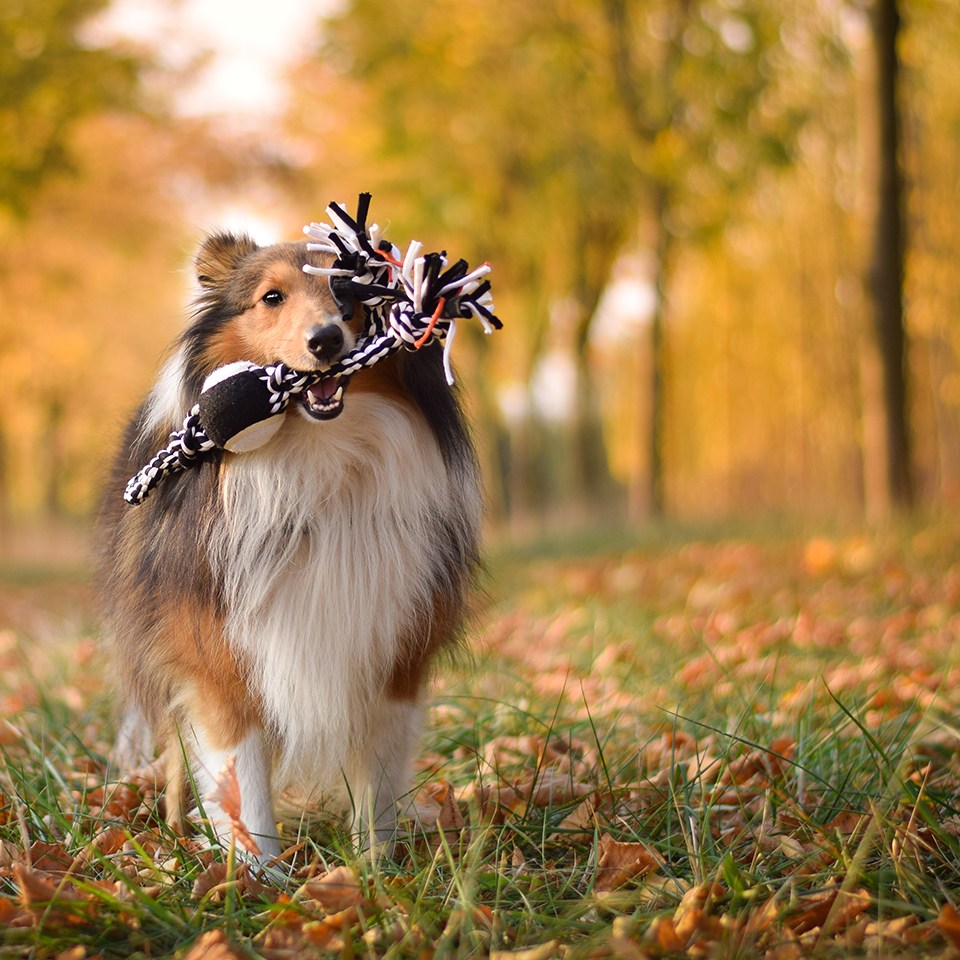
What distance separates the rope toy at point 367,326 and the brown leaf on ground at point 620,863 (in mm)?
1173

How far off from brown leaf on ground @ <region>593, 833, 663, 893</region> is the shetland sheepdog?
0.55 metres

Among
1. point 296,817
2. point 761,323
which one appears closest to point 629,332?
point 761,323

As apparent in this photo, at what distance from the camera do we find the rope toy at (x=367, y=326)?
267 cm

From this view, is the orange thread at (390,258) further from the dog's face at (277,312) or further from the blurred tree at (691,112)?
the blurred tree at (691,112)

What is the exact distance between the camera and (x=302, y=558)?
9.10ft

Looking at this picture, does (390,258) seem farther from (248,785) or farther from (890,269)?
(890,269)

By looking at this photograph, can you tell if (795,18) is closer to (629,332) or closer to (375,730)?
(629,332)

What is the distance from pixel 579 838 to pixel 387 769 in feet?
1.77

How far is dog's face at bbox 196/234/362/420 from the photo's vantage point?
2672 mm

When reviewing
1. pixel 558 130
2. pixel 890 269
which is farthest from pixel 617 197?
pixel 890 269

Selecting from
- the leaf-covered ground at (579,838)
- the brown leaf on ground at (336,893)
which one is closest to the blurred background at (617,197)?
the leaf-covered ground at (579,838)

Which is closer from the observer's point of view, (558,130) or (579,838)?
(579,838)

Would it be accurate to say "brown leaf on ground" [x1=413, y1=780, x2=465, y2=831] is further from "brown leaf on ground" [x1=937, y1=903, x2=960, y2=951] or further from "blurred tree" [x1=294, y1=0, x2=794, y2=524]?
"blurred tree" [x1=294, y1=0, x2=794, y2=524]

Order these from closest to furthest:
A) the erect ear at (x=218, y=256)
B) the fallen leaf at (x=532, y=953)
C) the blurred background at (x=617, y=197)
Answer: the fallen leaf at (x=532, y=953)
the erect ear at (x=218, y=256)
the blurred background at (x=617, y=197)
